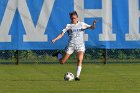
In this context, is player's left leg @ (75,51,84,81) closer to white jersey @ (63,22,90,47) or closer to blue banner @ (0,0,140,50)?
white jersey @ (63,22,90,47)

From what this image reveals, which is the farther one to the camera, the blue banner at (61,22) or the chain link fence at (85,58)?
the chain link fence at (85,58)

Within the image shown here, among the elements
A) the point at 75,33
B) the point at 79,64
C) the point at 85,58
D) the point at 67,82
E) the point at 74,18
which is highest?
the point at 74,18

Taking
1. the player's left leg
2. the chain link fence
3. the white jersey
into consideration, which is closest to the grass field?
the player's left leg

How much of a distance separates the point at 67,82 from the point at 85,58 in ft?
28.7

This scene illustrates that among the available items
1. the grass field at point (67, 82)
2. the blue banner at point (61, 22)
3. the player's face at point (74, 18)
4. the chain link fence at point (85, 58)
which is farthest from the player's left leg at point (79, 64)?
the chain link fence at point (85, 58)

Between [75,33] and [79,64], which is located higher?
[75,33]

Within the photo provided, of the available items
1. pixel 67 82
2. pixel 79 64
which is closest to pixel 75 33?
pixel 79 64

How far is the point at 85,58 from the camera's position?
982 inches

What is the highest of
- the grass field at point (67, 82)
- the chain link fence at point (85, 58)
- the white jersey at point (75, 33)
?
the white jersey at point (75, 33)

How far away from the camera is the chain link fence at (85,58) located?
24.6m

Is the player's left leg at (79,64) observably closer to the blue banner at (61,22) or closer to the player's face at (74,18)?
the player's face at (74,18)

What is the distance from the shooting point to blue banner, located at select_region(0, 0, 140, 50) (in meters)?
23.8

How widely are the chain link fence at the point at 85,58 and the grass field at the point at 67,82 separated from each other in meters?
0.69

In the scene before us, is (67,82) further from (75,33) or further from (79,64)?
(75,33)
